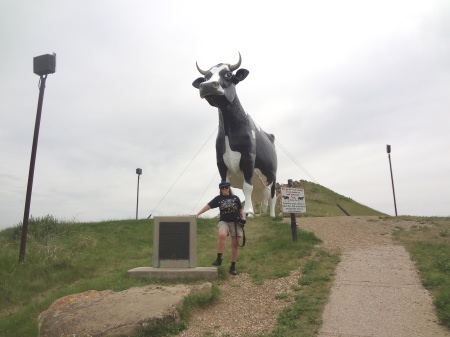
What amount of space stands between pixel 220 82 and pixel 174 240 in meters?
3.99

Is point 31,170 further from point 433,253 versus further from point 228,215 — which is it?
point 433,253

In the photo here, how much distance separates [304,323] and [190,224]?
Result: 280cm

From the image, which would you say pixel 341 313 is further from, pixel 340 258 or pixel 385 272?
pixel 340 258

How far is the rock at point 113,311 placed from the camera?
4738mm

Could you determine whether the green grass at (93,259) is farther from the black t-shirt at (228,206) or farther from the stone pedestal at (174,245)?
the black t-shirt at (228,206)

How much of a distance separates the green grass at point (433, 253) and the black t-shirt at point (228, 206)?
9.84ft

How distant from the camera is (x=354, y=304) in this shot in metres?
5.27

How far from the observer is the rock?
187 inches

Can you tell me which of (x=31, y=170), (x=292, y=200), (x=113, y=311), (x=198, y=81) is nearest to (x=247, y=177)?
(x=292, y=200)

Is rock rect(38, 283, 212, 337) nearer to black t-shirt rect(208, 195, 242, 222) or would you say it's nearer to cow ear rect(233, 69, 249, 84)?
black t-shirt rect(208, 195, 242, 222)

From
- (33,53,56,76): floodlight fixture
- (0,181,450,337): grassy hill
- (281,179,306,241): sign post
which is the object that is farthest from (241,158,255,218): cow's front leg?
(33,53,56,76): floodlight fixture

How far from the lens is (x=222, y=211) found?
663 cm

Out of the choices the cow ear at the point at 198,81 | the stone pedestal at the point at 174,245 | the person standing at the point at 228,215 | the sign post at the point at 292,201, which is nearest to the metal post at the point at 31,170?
the stone pedestal at the point at 174,245

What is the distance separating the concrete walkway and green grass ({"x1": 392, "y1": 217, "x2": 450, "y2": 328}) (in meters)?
0.12
